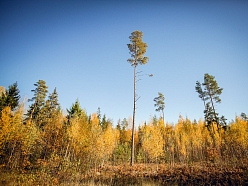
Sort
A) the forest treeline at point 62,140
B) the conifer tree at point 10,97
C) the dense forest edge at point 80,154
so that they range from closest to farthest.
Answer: the dense forest edge at point 80,154 → the forest treeline at point 62,140 → the conifer tree at point 10,97

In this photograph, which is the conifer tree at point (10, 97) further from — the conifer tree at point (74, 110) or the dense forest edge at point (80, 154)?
the conifer tree at point (74, 110)

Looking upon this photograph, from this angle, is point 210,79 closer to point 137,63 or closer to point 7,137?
point 137,63

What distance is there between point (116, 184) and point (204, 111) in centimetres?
2987

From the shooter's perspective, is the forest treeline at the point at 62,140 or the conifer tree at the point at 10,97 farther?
the conifer tree at the point at 10,97

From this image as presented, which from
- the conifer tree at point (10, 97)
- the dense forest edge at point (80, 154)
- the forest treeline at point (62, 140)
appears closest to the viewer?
the dense forest edge at point (80, 154)

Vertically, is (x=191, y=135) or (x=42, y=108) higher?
(x=42, y=108)

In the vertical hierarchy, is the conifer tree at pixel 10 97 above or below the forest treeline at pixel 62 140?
above

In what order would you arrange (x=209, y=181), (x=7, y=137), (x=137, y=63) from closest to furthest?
(x=209, y=181) → (x=7, y=137) → (x=137, y=63)

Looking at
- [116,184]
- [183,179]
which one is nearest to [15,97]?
[116,184]

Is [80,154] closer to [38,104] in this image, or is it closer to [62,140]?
[62,140]

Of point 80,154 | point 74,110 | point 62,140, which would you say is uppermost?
point 74,110

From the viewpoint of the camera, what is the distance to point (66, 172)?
364 inches

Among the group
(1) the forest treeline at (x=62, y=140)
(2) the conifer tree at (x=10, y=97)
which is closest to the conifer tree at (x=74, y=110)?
(1) the forest treeline at (x=62, y=140)

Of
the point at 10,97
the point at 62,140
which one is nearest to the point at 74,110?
the point at 62,140
